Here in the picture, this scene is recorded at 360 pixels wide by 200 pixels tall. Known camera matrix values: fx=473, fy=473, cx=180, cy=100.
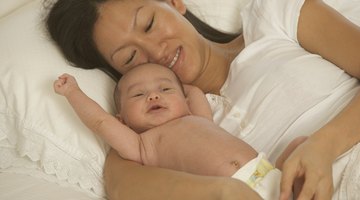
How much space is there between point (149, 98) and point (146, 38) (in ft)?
0.76

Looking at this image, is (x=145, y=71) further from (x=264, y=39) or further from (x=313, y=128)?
(x=313, y=128)

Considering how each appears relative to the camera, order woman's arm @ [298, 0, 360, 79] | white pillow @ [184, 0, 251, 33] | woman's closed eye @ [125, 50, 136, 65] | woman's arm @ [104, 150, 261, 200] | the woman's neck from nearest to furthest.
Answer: woman's arm @ [104, 150, 261, 200] < woman's arm @ [298, 0, 360, 79] < woman's closed eye @ [125, 50, 136, 65] < the woman's neck < white pillow @ [184, 0, 251, 33]

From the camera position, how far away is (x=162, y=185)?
1120mm

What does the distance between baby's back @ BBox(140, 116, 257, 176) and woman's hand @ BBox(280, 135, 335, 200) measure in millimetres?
137

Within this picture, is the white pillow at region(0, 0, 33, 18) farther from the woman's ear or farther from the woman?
the woman's ear

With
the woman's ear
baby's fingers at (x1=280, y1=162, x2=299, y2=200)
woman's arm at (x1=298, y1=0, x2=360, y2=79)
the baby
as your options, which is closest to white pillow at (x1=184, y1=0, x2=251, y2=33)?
the woman's ear

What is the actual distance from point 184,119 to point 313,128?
353 millimetres

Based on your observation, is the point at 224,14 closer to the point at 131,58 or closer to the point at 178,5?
the point at 178,5

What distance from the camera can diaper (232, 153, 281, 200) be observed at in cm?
112

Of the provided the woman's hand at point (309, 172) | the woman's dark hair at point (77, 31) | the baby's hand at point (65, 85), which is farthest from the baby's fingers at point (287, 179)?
the woman's dark hair at point (77, 31)

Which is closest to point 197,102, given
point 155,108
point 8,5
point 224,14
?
point 155,108

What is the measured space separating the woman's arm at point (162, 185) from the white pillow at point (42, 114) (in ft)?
0.27

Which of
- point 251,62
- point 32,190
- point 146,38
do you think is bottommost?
point 32,190

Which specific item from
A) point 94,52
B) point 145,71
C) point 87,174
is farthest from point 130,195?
point 94,52
